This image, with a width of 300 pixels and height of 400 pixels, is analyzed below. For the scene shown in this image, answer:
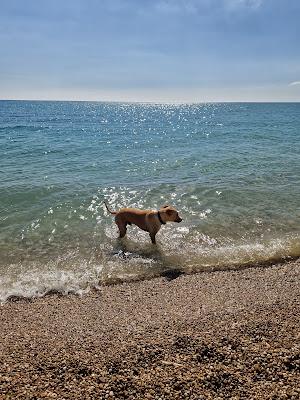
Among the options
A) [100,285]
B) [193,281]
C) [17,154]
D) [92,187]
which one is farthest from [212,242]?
[17,154]

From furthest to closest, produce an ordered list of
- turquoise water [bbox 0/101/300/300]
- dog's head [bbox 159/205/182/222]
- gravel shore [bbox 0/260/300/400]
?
1. dog's head [bbox 159/205/182/222]
2. turquoise water [bbox 0/101/300/300]
3. gravel shore [bbox 0/260/300/400]

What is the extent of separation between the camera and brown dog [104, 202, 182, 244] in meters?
8.66

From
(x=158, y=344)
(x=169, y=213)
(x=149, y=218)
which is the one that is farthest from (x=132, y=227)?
(x=158, y=344)

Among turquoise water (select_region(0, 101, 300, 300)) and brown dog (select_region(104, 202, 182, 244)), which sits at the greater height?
brown dog (select_region(104, 202, 182, 244))

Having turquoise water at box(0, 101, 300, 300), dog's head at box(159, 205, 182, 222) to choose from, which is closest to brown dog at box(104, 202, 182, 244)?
dog's head at box(159, 205, 182, 222)

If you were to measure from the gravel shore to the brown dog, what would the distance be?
2.32 meters

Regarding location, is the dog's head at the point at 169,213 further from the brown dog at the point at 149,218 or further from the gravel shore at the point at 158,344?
the gravel shore at the point at 158,344

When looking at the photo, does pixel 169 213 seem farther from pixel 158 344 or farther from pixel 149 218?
pixel 158 344

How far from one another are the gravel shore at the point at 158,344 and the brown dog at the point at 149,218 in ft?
7.60

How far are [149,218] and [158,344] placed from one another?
A: 169 inches

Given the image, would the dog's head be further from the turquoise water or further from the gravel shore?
the gravel shore

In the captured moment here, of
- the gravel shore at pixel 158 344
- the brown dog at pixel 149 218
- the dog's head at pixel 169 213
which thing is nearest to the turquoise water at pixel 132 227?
the brown dog at pixel 149 218

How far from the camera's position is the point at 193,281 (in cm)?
712

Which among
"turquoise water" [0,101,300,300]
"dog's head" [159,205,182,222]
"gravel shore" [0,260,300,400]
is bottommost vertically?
"turquoise water" [0,101,300,300]
